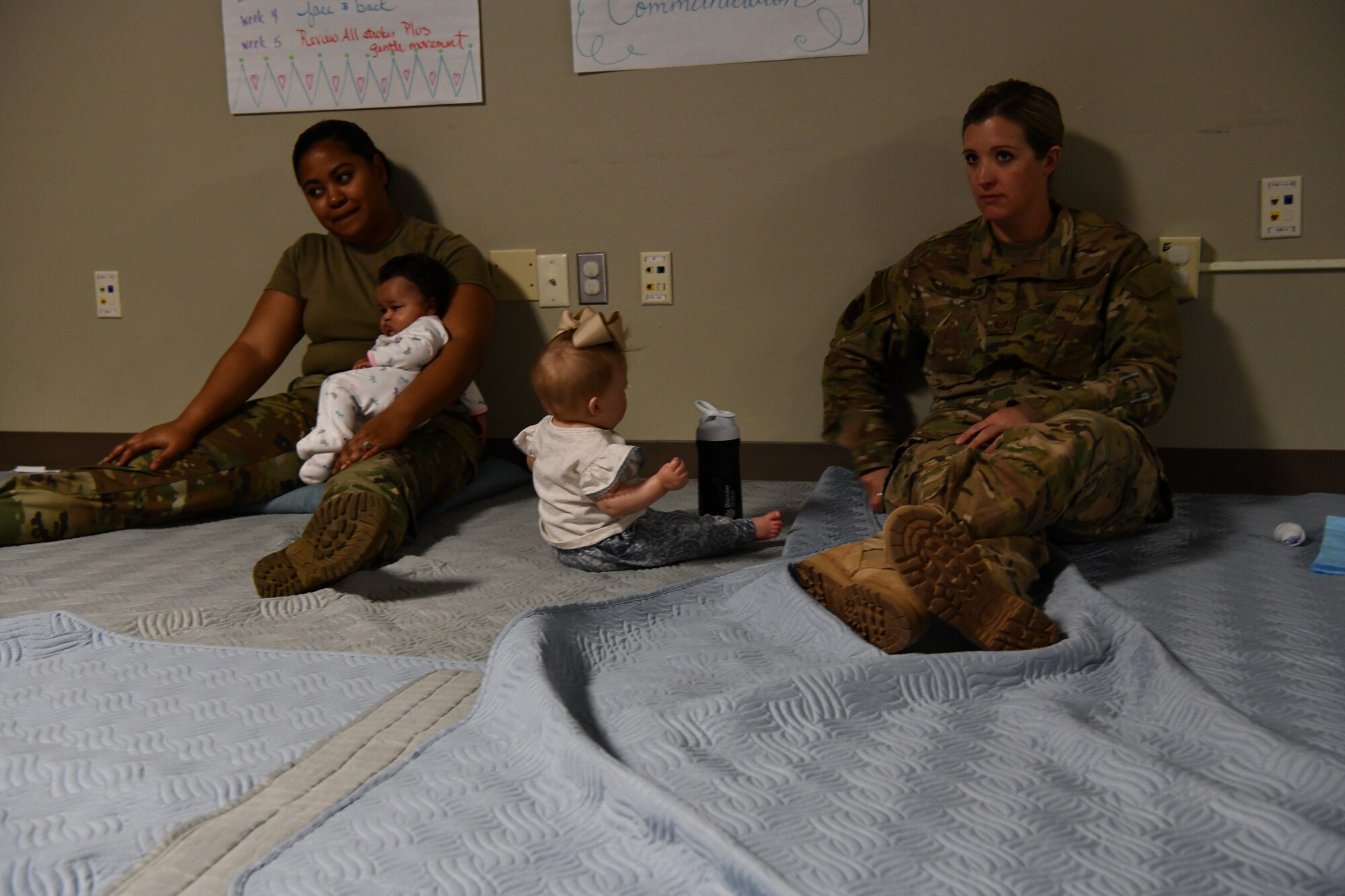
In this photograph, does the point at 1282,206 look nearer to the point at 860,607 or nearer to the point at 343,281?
the point at 860,607

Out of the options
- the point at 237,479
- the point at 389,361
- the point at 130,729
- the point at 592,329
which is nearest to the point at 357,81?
the point at 389,361

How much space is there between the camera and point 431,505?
2025 mm

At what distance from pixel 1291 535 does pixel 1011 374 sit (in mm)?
512

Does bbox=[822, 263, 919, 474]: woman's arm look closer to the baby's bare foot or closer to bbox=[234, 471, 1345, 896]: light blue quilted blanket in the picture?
the baby's bare foot

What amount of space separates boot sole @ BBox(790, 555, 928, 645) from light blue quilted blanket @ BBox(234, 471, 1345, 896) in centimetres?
3

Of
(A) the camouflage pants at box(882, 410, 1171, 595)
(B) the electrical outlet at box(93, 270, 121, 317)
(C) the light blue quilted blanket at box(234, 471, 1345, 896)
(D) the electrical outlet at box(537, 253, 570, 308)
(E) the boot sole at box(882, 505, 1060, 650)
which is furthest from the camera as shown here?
(B) the electrical outlet at box(93, 270, 121, 317)

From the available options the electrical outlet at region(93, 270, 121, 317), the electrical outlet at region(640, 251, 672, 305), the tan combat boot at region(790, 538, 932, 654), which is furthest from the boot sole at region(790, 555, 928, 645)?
the electrical outlet at region(93, 270, 121, 317)

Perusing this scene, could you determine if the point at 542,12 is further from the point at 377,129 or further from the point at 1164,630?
the point at 1164,630

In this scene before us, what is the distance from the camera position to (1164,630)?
1.29 meters

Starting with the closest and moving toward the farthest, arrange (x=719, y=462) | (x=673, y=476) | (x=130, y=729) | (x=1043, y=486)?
(x=130, y=729)
(x=1043, y=486)
(x=673, y=476)
(x=719, y=462)

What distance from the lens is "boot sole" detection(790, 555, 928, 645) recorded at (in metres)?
1.18

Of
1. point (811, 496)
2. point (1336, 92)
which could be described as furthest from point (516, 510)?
point (1336, 92)

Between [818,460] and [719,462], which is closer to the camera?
[719,462]

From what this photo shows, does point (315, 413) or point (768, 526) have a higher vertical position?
point (315, 413)
